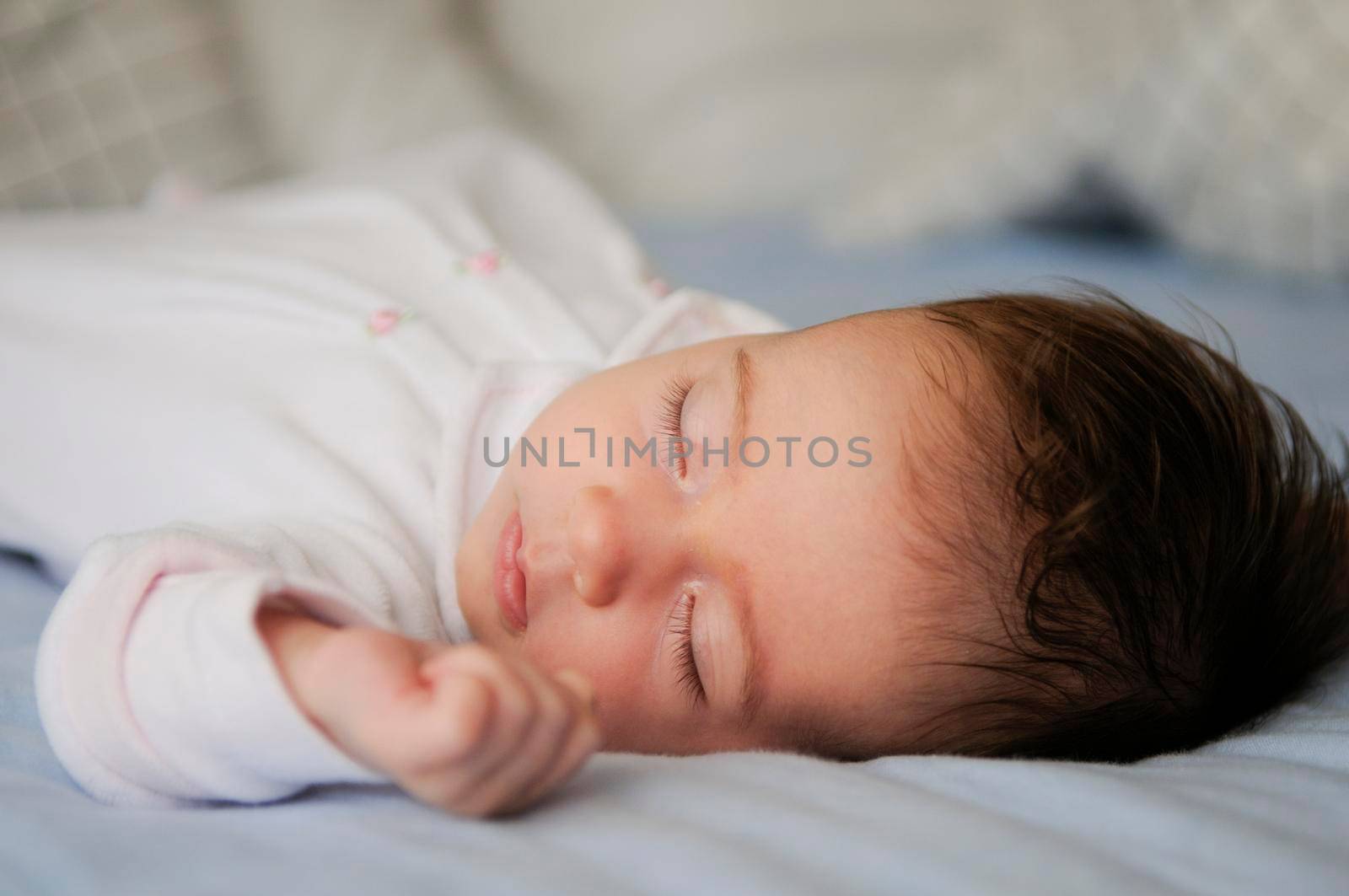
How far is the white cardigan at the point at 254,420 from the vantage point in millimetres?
710

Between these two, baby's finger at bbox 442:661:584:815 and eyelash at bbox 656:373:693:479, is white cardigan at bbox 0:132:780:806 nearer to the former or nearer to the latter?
baby's finger at bbox 442:661:584:815

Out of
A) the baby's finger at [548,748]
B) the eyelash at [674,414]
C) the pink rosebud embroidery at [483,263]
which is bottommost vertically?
the baby's finger at [548,748]

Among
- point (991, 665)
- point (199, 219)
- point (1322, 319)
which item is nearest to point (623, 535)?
point (991, 665)

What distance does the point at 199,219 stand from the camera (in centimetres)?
150

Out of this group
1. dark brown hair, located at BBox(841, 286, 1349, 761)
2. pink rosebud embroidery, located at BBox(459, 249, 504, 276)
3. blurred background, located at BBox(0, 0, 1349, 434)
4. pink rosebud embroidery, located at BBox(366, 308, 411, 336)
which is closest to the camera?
dark brown hair, located at BBox(841, 286, 1349, 761)

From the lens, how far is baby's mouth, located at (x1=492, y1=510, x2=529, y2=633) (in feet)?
2.97

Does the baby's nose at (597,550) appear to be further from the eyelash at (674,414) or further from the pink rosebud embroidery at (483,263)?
the pink rosebud embroidery at (483,263)

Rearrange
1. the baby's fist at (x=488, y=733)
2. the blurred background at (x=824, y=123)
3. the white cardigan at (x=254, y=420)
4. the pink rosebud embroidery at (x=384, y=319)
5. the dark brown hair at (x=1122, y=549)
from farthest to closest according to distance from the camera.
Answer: the blurred background at (x=824, y=123), the pink rosebud embroidery at (x=384, y=319), the dark brown hair at (x=1122, y=549), the white cardigan at (x=254, y=420), the baby's fist at (x=488, y=733)

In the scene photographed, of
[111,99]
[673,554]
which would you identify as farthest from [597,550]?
[111,99]

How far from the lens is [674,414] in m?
0.94

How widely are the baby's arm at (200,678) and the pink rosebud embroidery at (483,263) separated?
2.01 ft

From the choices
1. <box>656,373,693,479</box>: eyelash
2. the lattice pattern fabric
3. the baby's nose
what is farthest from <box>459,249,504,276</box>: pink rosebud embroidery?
the lattice pattern fabric

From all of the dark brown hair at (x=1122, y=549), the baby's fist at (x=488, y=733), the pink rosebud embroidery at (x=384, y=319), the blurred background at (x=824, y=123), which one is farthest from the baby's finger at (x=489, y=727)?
the blurred background at (x=824, y=123)

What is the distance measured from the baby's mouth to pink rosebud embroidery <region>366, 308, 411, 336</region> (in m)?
0.36
